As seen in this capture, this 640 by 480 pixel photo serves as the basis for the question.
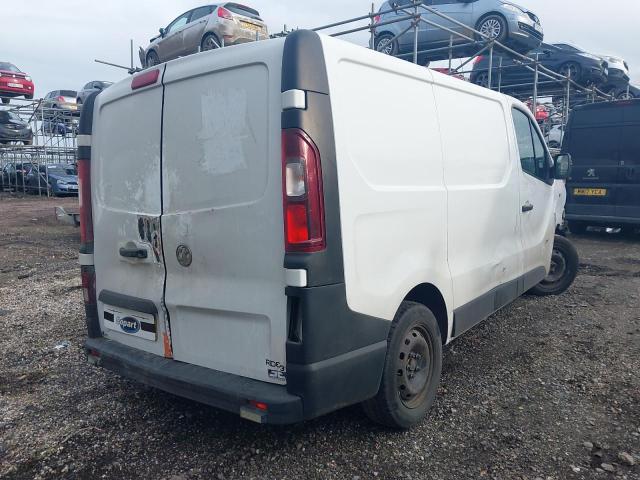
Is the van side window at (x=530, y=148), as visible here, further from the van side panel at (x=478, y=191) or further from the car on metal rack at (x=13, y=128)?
the car on metal rack at (x=13, y=128)

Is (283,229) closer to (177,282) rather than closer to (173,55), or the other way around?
(177,282)

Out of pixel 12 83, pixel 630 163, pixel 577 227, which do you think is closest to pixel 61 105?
pixel 12 83

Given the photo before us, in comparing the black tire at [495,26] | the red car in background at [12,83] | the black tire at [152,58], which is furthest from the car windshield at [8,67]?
the black tire at [495,26]

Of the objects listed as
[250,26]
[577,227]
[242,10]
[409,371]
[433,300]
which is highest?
[242,10]

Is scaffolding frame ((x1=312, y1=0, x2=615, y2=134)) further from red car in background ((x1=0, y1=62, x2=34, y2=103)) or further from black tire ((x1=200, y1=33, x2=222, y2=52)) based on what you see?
red car in background ((x1=0, y1=62, x2=34, y2=103))

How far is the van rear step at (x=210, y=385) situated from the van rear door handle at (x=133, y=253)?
0.57 meters

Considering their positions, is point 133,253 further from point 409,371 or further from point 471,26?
point 471,26

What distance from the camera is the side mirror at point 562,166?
505 cm

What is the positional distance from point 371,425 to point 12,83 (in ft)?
74.3

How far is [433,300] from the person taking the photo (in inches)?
131

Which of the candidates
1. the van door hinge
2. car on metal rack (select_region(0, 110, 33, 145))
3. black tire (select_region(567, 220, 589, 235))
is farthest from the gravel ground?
car on metal rack (select_region(0, 110, 33, 145))

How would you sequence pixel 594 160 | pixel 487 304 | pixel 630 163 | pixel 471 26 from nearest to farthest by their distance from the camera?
pixel 487 304 < pixel 630 163 < pixel 594 160 < pixel 471 26

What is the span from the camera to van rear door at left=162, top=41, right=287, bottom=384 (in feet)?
7.98

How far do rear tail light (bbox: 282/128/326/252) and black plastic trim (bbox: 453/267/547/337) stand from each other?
60.1 inches
